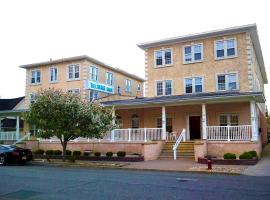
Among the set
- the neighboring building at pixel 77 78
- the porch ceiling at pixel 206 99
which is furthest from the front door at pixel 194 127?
the neighboring building at pixel 77 78

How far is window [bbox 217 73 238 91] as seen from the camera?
85.6 feet

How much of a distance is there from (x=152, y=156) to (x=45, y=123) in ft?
25.2

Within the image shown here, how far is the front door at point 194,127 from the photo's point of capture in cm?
2697

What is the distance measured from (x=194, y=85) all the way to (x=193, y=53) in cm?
282

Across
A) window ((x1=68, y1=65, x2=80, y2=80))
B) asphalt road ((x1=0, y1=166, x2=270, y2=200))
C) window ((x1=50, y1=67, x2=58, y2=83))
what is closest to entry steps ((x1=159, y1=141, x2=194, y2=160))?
asphalt road ((x1=0, y1=166, x2=270, y2=200))

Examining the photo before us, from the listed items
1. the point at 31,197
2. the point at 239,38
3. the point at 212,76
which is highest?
the point at 239,38

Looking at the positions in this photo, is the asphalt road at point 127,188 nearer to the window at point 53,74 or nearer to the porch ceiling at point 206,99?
the porch ceiling at point 206,99

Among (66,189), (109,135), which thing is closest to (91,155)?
(109,135)

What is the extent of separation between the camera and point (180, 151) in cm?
2305

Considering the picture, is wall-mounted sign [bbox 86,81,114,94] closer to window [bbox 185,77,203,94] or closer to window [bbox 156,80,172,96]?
window [bbox 156,80,172,96]

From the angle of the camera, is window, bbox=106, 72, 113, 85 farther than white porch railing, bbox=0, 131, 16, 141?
Yes

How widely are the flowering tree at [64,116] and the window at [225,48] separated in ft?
38.9

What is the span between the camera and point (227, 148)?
21.7 metres

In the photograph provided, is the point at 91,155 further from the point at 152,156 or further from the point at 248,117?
the point at 248,117
